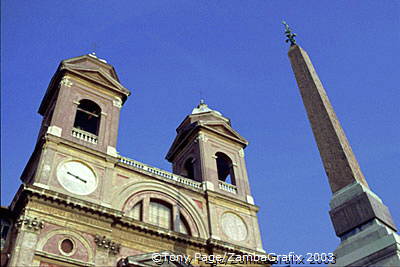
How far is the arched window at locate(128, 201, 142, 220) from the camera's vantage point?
20044 mm

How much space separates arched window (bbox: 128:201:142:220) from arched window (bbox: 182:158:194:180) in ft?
22.8

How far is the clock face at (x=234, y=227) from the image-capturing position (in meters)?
22.1

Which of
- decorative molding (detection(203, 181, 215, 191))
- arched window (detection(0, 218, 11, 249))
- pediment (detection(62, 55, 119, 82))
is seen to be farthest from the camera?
decorative molding (detection(203, 181, 215, 191))

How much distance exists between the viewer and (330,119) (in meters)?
11.6

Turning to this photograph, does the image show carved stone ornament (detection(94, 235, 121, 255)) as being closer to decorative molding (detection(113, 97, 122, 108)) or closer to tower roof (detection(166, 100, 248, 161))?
decorative molding (detection(113, 97, 122, 108))

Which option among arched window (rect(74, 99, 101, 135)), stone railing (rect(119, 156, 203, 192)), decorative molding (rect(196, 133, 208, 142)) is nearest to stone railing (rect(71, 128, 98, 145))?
arched window (rect(74, 99, 101, 135))

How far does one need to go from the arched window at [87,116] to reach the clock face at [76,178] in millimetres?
3589

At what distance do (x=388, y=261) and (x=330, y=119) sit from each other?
15.3ft

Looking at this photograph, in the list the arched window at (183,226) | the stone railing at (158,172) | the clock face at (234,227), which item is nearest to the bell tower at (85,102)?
the stone railing at (158,172)

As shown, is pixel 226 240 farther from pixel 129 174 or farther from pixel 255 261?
pixel 129 174

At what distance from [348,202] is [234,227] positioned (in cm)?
1359

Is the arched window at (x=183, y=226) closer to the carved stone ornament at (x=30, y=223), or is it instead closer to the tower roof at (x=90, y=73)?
the carved stone ornament at (x=30, y=223)

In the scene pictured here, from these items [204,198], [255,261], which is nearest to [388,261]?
[255,261]

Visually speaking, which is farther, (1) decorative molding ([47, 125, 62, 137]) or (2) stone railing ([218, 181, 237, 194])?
(2) stone railing ([218, 181, 237, 194])
